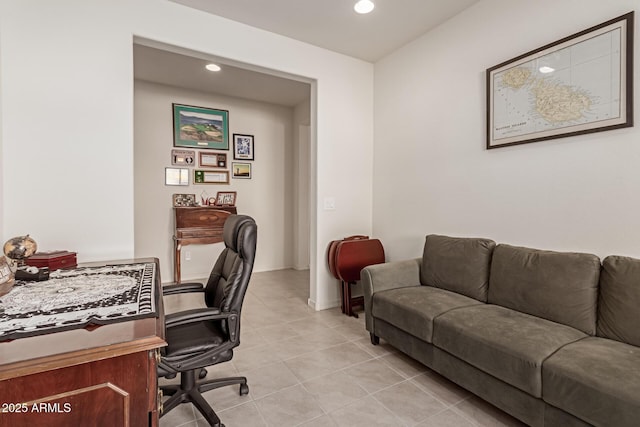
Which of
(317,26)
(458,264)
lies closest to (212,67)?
(317,26)

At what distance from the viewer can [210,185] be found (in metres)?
4.66

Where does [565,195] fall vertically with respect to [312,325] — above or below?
above

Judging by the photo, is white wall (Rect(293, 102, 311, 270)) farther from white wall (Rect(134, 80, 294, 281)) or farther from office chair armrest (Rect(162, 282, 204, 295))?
office chair armrest (Rect(162, 282, 204, 295))

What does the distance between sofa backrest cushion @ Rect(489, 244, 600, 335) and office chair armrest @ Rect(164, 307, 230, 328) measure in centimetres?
182

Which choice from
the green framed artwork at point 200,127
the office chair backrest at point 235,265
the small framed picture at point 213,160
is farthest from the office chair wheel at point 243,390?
the green framed artwork at point 200,127

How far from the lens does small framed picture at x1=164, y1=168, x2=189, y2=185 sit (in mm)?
4359

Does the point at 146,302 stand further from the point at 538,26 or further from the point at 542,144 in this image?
the point at 538,26

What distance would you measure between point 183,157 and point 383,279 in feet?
11.2

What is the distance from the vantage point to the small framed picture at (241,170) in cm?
483

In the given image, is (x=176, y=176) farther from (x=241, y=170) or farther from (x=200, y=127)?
(x=241, y=170)

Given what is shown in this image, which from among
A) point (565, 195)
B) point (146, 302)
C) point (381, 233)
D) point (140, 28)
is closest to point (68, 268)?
point (146, 302)

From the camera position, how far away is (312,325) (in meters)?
2.98

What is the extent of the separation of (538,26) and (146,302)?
293 centimetres

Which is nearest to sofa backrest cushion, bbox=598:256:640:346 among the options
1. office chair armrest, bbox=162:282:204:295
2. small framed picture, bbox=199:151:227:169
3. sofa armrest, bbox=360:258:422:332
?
sofa armrest, bbox=360:258:422:332
